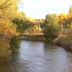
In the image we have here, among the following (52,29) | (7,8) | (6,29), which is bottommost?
(52,29)

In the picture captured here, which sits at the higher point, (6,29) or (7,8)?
(7,8)

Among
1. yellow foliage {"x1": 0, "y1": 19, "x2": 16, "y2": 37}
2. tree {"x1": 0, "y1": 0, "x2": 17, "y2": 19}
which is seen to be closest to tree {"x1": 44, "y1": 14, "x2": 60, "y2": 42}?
yellow foliage {"x1": 0, "y1": 19, "x2": 16, "y2": 37}

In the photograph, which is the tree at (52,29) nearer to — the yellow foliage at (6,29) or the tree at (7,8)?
the yellow foliage at (6,29)

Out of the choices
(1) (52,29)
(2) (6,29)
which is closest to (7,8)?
(2) (6,29)

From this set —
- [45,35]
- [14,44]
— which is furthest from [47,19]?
[14,44]

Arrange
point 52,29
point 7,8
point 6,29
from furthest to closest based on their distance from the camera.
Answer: point 52,29
point 6,29
point 7,8

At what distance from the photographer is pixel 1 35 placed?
36.6 meters

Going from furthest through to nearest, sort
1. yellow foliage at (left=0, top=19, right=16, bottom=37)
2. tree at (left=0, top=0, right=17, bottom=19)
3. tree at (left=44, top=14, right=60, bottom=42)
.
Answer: tree at (left=44, top=14, right=60, bottom=42) < yellow foliage at (left=0, top=19, right=16, bottom=37) < tree at (left=0, top=0, right=17, bottom=19)

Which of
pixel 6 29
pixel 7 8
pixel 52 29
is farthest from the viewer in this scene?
pixel 52 29

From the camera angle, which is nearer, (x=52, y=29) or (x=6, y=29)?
(x=6, y=29)

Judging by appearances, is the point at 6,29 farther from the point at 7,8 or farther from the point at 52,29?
the point at 52,29

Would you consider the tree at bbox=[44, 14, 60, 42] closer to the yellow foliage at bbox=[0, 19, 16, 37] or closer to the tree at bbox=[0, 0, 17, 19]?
the yellow foliage at bbox=[0, 19, 16, 37]

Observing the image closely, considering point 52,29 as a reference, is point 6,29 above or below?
above

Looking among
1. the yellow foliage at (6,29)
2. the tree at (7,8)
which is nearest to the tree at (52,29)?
the yellow foliage at (6,29)
